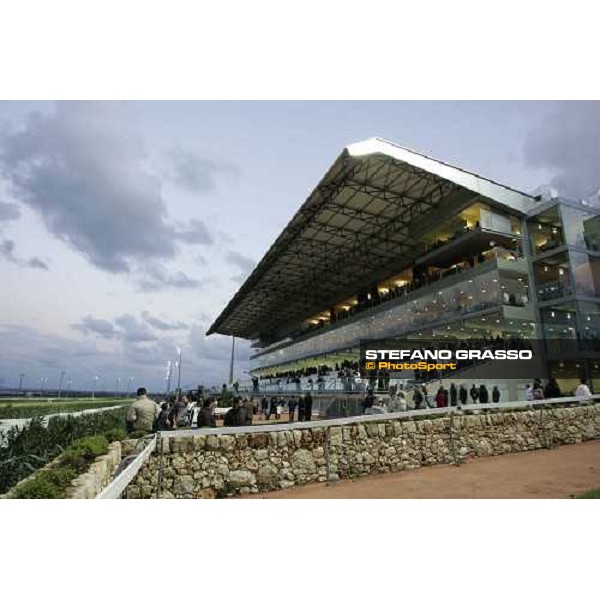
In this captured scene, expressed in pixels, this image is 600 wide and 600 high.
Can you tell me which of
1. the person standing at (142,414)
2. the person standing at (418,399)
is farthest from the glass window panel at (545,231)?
the person standing at (142,414)

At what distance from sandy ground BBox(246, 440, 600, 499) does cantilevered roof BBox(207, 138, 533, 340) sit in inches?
588

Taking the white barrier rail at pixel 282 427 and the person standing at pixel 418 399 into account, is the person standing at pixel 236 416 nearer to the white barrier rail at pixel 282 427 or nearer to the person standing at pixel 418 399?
the white barrier rail at pixel 282 427

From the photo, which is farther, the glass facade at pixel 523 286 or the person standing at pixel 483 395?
the glass facade at pixel 523 286

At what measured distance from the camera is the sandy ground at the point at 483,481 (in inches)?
300

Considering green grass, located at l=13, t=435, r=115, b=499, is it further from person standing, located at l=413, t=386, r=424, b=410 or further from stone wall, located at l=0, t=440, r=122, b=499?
person standing, located at l=413, t=386, r=424, b=410

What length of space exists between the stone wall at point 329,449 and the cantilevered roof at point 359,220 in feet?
45.0

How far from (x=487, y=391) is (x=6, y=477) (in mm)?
17612

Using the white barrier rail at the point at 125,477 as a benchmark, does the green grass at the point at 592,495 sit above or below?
below

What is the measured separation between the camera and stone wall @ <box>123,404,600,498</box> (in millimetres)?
8055

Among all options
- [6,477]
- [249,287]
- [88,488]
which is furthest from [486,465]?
[249,287]

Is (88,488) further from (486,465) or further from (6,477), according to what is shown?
(486,465)

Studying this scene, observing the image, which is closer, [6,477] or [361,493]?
[6,477]

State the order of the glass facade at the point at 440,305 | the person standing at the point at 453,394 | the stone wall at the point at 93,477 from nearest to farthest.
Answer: the stone wall at the point at 93,477 < the person standing at the point at 453,394 < the glass facade at the point at 440,305

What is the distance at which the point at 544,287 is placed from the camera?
23.3 m
